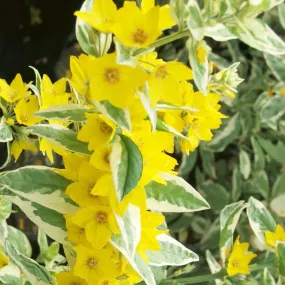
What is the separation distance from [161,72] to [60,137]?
0.16 meters

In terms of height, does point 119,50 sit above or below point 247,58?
above

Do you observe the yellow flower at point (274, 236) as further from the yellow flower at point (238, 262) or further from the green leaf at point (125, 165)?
the green leaf at point (125, 165)

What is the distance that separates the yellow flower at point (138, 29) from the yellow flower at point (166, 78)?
0.14 ft

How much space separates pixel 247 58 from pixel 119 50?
47.6 inches

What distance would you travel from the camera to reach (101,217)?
67 cm

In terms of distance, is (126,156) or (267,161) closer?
(126,156)

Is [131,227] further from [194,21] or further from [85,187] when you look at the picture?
[194,21]

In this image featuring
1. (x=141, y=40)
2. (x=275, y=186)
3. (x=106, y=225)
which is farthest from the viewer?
(x=275, y=186)

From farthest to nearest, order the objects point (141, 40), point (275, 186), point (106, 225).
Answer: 1. point (275, 186)
2. point (106, 225)
3. point (141, 40)

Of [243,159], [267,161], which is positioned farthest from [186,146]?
[267,161]

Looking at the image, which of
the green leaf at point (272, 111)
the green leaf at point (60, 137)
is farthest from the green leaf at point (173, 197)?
the green leaf at point (272, 111)

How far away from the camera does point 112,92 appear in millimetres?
599

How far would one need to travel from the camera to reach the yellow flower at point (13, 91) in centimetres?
80

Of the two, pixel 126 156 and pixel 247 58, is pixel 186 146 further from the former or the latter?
pixel 247 58
